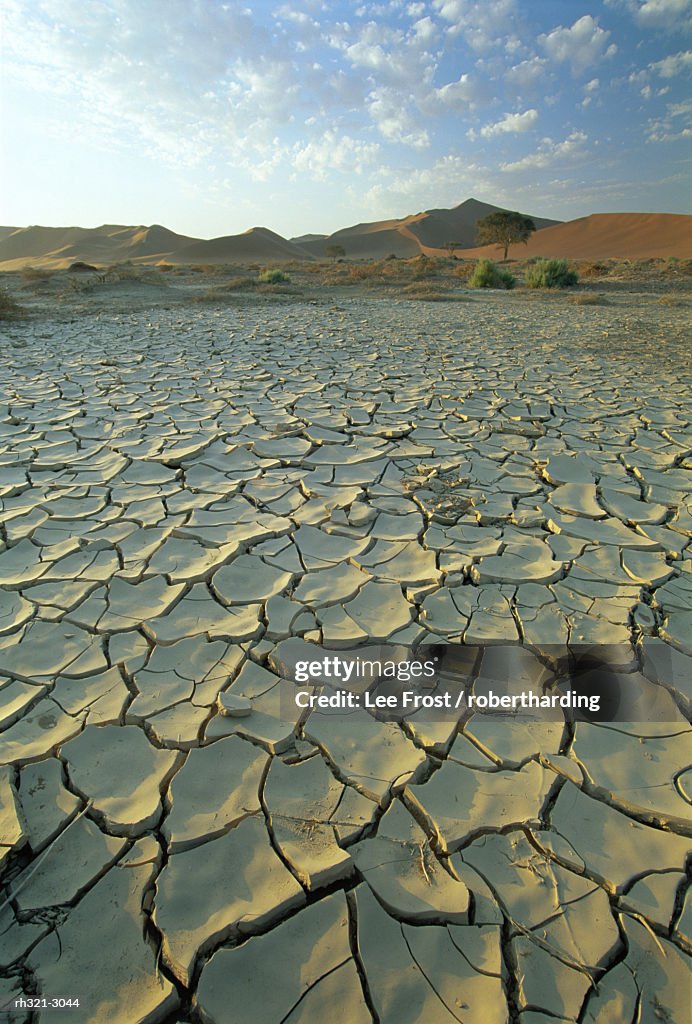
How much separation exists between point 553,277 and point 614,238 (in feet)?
114

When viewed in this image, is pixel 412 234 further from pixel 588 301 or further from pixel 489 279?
pixel 588 301

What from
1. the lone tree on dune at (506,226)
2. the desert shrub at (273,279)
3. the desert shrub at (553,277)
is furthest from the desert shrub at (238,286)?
the lone tree on dune at (506,226)

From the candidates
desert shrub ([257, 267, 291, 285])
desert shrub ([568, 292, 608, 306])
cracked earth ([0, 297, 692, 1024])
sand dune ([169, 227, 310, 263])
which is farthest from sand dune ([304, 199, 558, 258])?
cracked earth ([0, 297, 692, 1024])

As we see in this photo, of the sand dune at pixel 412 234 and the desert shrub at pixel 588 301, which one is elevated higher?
the sand dune at pixel 412 234

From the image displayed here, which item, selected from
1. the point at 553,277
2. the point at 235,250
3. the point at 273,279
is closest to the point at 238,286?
the point at 273,279

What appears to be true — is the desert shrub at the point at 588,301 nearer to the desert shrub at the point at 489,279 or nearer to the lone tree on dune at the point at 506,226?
the desert shrub at the point at 489,279

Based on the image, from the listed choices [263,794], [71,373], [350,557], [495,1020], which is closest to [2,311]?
[71,373]

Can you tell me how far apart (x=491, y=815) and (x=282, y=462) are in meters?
2.15

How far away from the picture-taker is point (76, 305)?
31.1ft

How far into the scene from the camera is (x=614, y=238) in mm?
39906

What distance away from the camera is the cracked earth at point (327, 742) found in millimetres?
989

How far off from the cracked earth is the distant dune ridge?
3372cm

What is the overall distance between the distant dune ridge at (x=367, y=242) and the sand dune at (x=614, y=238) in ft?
0.20

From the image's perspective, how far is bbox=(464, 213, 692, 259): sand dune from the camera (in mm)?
35250
